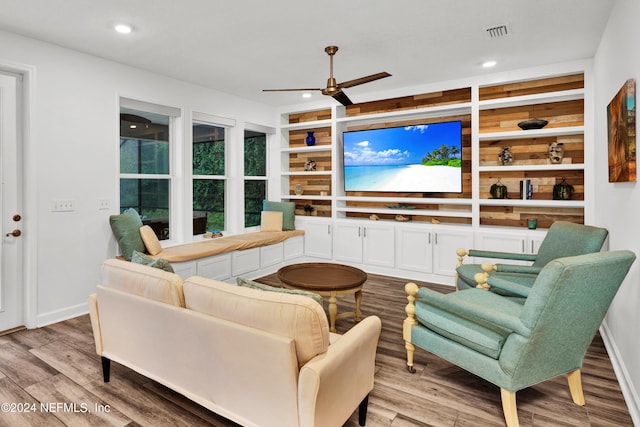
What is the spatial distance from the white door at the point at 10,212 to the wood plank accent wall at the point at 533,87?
5013 mm

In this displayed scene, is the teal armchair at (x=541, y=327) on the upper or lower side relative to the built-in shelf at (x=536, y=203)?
lower

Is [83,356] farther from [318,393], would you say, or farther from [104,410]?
[318,393]

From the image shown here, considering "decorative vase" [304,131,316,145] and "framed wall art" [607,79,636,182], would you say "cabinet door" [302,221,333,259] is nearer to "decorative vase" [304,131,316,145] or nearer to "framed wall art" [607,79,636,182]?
"decorative vase" [304,131,316,145]

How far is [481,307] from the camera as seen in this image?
196 cm

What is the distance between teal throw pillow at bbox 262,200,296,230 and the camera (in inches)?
224

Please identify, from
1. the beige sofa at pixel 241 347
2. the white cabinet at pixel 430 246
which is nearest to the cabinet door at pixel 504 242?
the white cabinet at pixel 430 246

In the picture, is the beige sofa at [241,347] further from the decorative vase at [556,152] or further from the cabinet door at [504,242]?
the decorative vase at [556,152]

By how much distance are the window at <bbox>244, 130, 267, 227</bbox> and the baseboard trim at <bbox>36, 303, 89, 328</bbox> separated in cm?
258

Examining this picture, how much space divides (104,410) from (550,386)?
8.99 feet

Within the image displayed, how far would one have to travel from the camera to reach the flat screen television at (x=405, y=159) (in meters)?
4.68

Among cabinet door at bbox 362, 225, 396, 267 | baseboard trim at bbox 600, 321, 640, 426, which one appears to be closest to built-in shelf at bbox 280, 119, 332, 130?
cabinet door at bbox 362, 225, 396, 267

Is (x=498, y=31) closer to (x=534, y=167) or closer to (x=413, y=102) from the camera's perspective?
(x=534, y=167)

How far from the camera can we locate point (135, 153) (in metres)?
4.22

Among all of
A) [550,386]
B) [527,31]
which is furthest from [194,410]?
[527,31]
